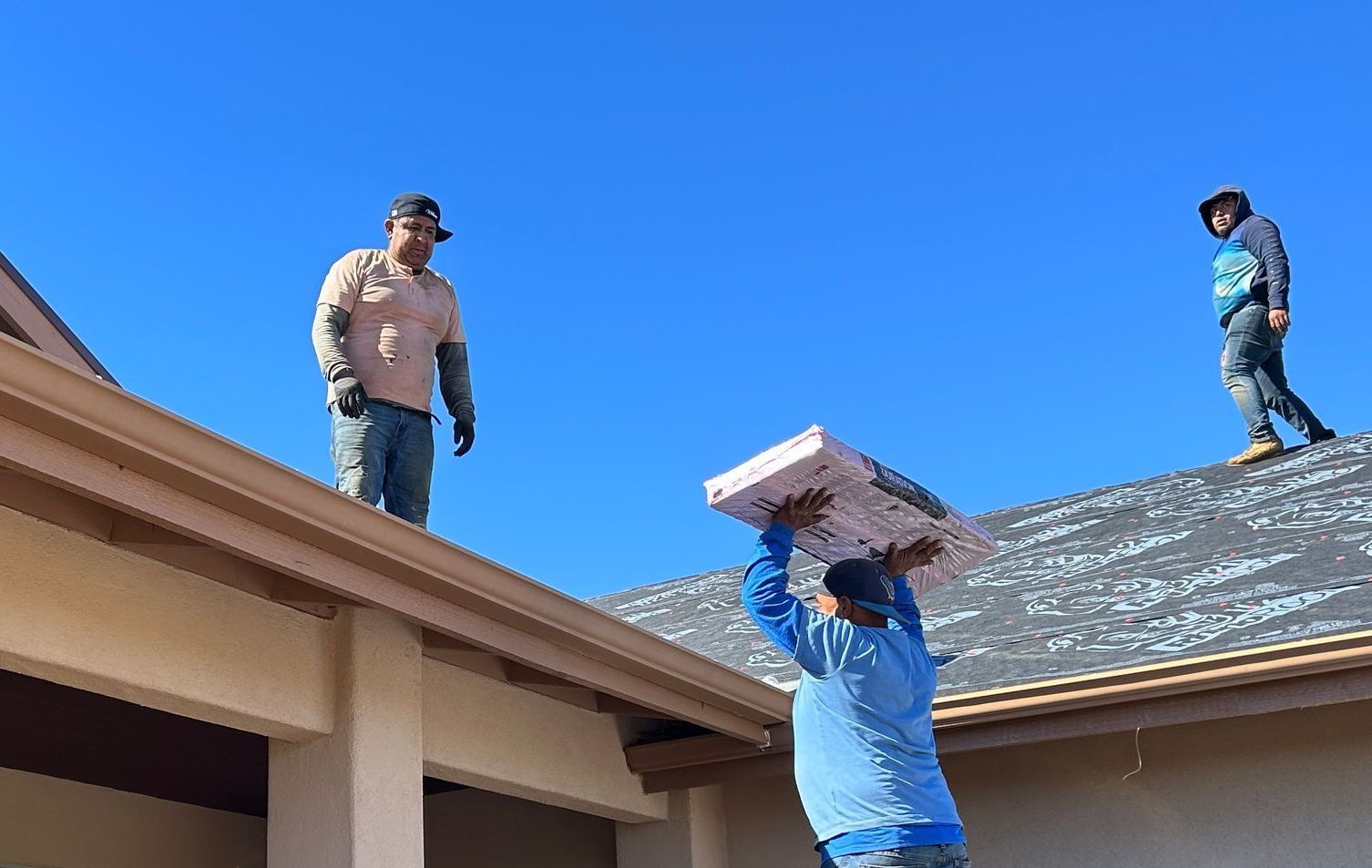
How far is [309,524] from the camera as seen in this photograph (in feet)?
12.7

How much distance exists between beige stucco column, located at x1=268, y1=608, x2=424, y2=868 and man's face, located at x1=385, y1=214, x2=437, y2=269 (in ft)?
5.03

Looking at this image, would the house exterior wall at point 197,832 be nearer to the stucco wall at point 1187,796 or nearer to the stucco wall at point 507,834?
the stucco wall at point 507,834

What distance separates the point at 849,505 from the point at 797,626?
575mm

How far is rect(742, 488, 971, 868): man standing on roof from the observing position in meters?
4.08

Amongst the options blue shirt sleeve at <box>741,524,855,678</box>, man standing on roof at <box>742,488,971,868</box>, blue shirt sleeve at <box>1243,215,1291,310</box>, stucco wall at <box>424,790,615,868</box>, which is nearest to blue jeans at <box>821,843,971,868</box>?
man standing on roof at <box>742,488,971,868</box>

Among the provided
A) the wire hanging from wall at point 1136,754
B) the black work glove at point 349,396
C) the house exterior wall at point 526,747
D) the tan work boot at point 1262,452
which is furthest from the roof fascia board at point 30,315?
the tan work boot at point 1262,452

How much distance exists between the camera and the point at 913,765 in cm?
420

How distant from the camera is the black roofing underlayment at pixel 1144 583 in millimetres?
5660

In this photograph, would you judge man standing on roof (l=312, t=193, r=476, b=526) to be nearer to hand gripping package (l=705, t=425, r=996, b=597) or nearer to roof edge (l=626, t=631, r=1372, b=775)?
hand gripping package (l=705, t=425, r=996, b=597)

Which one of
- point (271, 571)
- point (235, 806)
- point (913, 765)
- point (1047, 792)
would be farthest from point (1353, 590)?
point (235, 806)

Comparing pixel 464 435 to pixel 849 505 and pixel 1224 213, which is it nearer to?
pixel 849 505

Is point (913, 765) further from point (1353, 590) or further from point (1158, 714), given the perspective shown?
point (1353, 590)

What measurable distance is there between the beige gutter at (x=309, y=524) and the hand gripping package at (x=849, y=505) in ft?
2.23

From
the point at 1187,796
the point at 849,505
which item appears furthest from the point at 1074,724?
the point at 849,505
